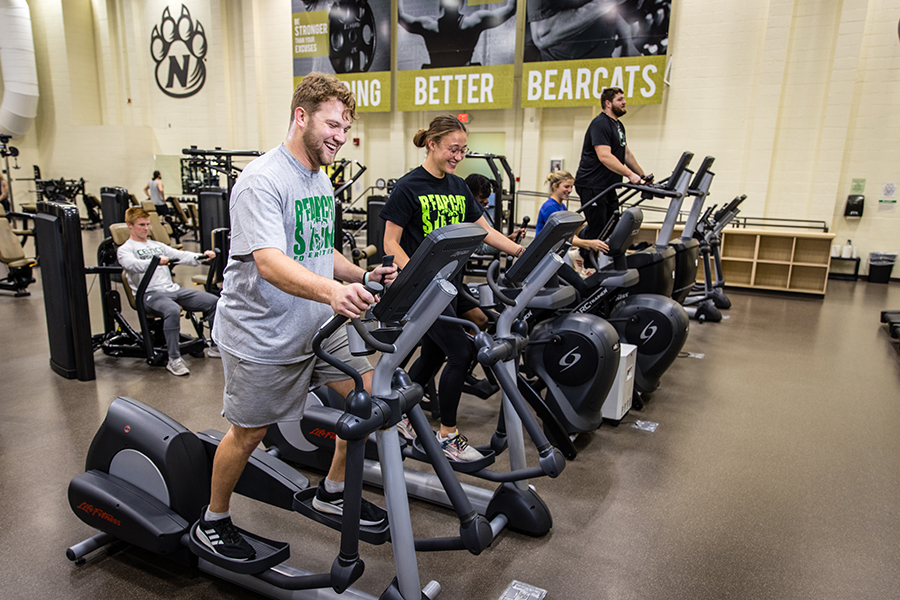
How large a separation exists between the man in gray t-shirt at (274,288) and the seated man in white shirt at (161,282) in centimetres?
252

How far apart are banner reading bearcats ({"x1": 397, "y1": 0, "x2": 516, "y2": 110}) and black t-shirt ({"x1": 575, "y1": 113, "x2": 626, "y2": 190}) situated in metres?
6.27

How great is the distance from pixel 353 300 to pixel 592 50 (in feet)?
30.4

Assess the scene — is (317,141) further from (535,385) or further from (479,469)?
(535,385)

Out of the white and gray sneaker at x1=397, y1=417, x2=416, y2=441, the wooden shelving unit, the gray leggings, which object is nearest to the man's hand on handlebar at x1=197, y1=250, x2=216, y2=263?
the gray leggings

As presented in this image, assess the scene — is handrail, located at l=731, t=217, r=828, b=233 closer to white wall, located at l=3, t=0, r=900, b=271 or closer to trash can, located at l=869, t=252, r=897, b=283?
white wall, located at l=3, t=0, r=900, b=271

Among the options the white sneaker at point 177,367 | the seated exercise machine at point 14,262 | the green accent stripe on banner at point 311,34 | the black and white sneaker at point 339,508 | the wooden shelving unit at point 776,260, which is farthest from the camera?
the green accent stripe on banner at point 311,34

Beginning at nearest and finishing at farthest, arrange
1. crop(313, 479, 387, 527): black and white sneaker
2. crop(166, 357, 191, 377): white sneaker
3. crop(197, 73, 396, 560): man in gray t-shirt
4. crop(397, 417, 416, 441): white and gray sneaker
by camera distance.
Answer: crop(197, 73, 396, 560): man in gray t-shirt → crop(313, 479, 387, 527): black and white sneaker → crop(397, 417, 416, 441): white and gray sneaker → crop(166, 357, 191, 377): white sneaker

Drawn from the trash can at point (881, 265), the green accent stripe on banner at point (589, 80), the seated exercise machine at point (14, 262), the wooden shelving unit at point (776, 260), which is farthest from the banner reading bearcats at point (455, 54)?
the seated exercise machine at point (14, 262)

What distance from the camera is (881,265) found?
8828 millimetres

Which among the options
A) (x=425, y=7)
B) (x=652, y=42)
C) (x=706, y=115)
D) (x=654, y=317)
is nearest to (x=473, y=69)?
(x=425, y=7)

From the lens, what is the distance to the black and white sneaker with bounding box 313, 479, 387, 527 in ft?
6.22

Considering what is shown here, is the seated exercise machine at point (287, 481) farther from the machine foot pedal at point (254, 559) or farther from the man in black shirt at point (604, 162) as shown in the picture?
the man in black shirt at point (604, 162)

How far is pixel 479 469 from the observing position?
2389 millimetres

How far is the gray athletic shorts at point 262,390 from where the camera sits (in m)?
1.74
